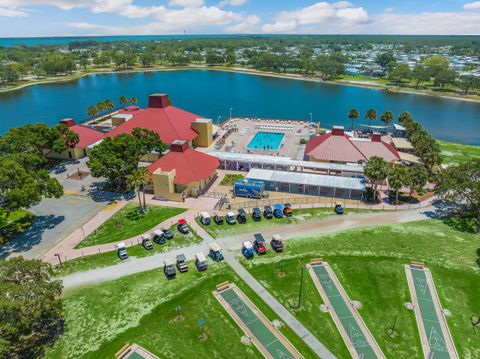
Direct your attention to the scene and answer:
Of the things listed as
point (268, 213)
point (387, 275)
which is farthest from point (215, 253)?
point (387, 275)

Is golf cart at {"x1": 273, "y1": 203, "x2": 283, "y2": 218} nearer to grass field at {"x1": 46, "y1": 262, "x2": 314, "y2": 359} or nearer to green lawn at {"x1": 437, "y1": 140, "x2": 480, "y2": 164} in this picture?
grass field at {"x1": 46, "y1": 262, "x2": 314, "y2": 359}

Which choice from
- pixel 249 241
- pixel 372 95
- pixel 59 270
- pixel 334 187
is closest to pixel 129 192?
pixel 59 270

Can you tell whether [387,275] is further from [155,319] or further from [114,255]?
[114,255]

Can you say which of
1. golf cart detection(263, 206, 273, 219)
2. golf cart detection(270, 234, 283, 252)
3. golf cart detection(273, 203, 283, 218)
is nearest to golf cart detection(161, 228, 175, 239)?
golf cart detection(270, 234, 283, 252)

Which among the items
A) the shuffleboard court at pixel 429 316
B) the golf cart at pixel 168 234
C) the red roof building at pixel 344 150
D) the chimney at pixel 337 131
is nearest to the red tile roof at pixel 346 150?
the red roof building at pixel 344 150

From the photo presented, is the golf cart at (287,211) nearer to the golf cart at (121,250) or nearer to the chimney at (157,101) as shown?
the golf cart at (121,250)

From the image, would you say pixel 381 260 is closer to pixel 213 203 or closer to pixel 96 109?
pixel 213 203
